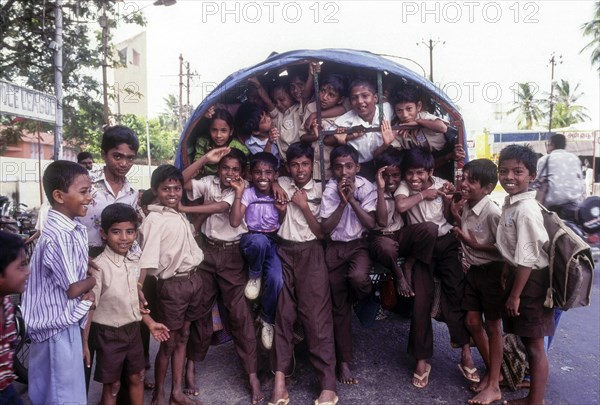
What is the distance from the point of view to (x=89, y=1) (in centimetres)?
1300

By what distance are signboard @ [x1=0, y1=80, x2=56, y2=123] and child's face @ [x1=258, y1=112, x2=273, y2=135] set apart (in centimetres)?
469

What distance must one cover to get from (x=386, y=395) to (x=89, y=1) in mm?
13859

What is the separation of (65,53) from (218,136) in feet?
39.7

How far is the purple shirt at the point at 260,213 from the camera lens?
3.62 m

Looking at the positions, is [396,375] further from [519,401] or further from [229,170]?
[229,170]

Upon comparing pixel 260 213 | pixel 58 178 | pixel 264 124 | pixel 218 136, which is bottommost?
pixel 260 213

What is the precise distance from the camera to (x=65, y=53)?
1338 centimetres

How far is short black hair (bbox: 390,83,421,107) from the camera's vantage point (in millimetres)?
3934

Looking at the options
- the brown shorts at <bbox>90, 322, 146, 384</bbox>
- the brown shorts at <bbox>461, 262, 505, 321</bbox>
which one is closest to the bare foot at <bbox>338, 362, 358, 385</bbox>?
the brown shorts at <bbox>461, 262, 505, 321</bbox>

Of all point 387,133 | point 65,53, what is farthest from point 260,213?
point 65,53

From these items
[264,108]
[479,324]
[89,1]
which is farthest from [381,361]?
[89,1]

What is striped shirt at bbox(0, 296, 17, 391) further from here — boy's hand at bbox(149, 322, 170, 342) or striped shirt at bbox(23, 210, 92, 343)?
boy's hand at bbox(149, 322, 170, 342)

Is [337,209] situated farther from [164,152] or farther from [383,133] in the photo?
[164,152]

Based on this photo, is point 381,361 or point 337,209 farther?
point 381,361
